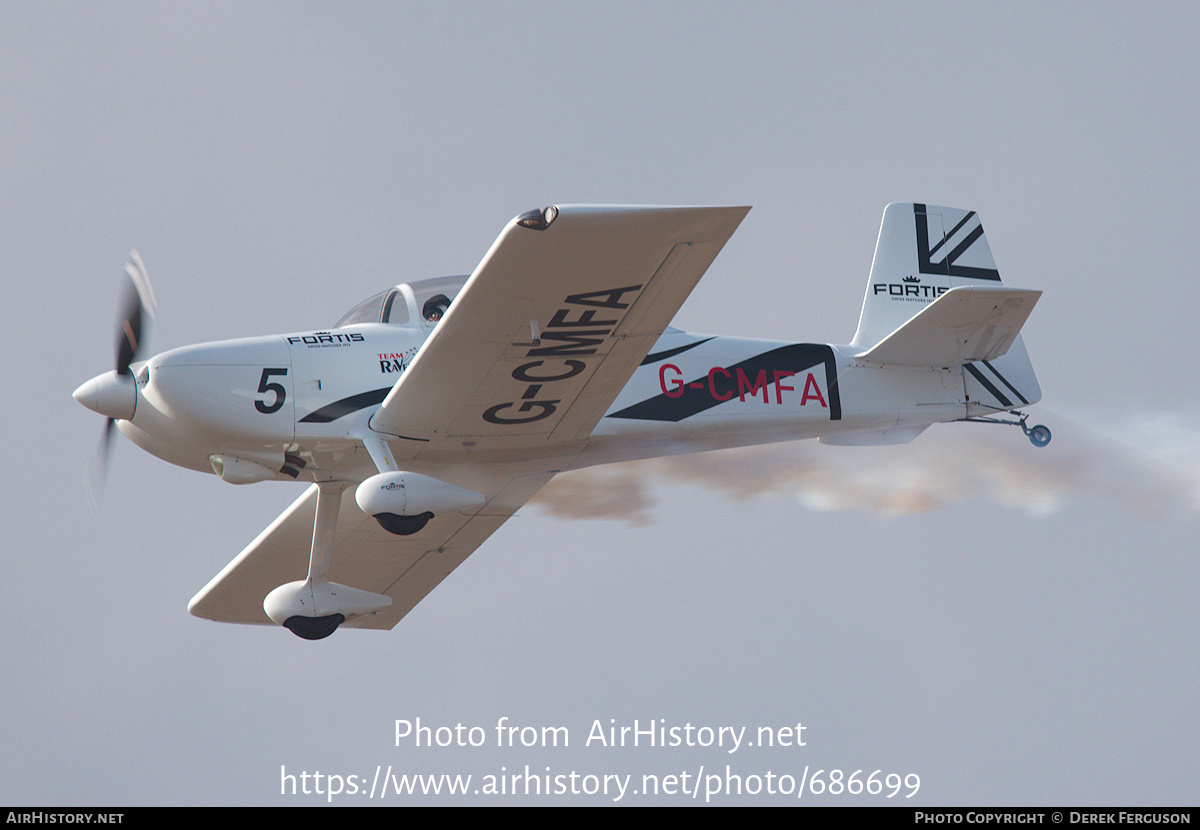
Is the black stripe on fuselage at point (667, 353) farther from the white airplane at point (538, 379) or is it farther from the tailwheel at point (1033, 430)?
the tailwheel at point (1033, 430)

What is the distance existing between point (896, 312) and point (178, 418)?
6.77 meters

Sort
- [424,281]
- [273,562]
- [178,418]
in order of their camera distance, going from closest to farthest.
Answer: [178,418] < [424,281] < [273,562]

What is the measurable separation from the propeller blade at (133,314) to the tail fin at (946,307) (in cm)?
615

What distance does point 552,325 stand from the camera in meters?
9.99

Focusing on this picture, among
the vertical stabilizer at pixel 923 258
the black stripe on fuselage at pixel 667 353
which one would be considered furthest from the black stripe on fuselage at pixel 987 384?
the black stripe on fuselage at pixel 667 353

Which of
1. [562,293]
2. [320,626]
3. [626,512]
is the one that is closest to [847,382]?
[626,512]

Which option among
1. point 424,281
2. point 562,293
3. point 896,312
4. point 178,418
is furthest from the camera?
point 896,312

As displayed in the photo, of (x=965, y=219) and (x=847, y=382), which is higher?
(x=965, y=219)

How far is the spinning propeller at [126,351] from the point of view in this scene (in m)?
10.7

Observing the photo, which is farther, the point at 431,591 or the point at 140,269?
the point at 431,591

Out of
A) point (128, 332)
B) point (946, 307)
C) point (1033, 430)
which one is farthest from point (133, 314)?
point (1033, 430)

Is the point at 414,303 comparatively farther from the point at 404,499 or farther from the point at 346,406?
the point at 404,499

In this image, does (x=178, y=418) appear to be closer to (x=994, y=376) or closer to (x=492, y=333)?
(x=492, y=333)

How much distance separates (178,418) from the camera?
34.7ft
